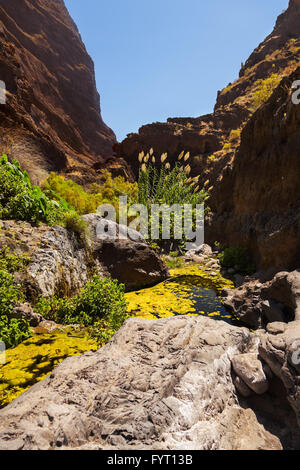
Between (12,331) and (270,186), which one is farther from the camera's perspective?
(270,186)

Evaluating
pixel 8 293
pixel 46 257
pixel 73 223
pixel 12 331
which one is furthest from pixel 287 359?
pixel 73 223

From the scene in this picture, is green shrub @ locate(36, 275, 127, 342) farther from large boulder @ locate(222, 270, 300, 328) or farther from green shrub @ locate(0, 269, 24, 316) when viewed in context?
large boulder @ locate(222, 270, 300, 328)

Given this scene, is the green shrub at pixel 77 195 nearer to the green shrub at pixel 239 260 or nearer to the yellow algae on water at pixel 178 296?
the yellow algae on water at pixel 178 296

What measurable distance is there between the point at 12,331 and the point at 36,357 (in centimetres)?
44

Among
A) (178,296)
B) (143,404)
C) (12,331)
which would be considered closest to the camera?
(143,404)

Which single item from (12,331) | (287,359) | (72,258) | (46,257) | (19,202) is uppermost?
(19,202)

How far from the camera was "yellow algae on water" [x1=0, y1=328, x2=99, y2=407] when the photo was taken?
73.7 inches

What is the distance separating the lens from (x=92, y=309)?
3498mm

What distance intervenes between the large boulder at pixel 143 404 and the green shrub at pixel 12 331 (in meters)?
1.02

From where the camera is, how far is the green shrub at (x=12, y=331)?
93.3 inches

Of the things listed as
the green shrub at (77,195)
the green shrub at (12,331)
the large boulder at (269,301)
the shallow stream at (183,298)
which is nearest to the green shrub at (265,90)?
the green shrub at (77,195)

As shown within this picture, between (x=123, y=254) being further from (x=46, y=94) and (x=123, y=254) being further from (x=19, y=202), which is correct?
(x=46, y=94)

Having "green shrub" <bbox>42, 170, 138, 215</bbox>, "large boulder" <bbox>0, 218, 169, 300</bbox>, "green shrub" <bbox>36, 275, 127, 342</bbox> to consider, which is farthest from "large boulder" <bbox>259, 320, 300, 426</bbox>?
"green shrub" <bbox>42, 170, 138, 215</bbox>

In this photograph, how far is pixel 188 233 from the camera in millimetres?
10430
